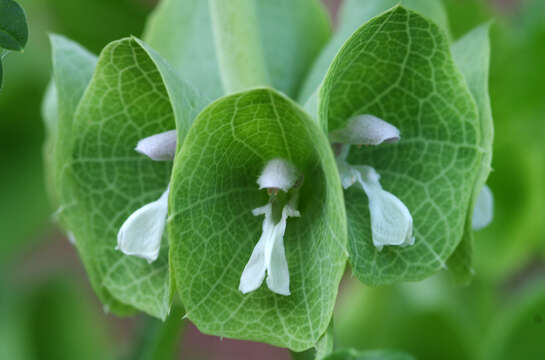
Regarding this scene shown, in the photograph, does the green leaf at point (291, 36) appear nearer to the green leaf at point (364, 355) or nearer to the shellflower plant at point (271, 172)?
the shellflower plant at point (271, 172)

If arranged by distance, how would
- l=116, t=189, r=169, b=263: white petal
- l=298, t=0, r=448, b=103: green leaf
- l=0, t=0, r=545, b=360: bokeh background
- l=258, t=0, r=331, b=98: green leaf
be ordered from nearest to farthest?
l=116, t=189, r=169, b=263: white petal, l=298, t=0, r=448, b=103: green leaf, l=258, t=0, r=331, b=98: green leaf, l=0, t=0, r=545, b=360: bokeh background

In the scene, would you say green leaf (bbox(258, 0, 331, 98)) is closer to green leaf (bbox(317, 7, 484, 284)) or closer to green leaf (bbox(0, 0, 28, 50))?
green leaf (bbox(317, 7, 484, 284))

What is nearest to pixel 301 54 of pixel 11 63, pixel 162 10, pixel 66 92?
pixel 162 10

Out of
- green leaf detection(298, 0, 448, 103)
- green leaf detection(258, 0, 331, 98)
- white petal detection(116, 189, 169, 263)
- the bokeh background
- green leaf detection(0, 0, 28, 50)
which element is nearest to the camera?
green leaf detection(0, 0, 28, 50)

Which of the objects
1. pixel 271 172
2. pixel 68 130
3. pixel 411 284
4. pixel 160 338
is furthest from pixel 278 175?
pixel 411 284

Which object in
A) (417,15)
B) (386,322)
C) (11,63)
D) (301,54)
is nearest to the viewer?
(417,15)

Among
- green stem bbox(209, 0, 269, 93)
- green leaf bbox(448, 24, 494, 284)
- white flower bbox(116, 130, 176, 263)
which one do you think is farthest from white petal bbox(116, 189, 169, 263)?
green leaf bbox(448, 24, 494, 284)

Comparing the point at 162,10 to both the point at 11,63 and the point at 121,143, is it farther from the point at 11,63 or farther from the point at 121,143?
the point at 11,63
